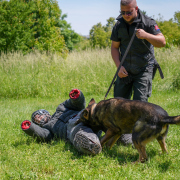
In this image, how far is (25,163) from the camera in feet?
10.8

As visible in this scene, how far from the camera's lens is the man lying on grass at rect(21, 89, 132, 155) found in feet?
11.3

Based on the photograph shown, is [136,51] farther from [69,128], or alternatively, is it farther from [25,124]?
[25,124]

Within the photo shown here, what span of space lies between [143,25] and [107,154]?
2157 millimetres

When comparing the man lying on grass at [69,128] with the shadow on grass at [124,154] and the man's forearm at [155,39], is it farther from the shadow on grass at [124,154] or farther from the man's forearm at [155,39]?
the man's forearm at [155,39]

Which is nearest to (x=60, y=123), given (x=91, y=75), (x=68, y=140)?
(x=68, y=140)

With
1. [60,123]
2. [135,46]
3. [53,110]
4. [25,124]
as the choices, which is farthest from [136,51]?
[53,110]

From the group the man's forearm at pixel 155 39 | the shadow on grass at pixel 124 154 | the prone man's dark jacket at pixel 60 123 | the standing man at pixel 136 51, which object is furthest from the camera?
the prone man's dark jacket at pixel 60 123

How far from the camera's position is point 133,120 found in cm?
331

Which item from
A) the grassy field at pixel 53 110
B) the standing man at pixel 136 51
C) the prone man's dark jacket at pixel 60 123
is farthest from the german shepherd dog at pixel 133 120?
the standing man at pixel 136 51

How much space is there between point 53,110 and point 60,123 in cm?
256

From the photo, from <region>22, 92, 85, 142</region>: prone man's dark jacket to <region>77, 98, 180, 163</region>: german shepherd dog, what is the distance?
0.51m

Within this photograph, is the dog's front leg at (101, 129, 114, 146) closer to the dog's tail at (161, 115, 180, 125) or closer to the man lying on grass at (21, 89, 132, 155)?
the man lying on grass at (21, 89, 132, 155)

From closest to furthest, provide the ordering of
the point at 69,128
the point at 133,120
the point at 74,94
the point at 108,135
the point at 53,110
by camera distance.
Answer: the point at 133,120 → the point at 108,135 → the point at 69,128 → the point at 74,94 → the point at 53,110

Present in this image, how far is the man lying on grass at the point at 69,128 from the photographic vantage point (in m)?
3.45
